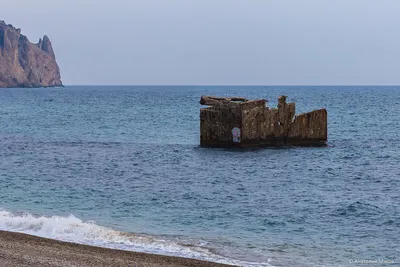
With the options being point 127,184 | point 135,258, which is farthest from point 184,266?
point 127,184

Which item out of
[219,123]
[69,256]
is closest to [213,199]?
[69,256]

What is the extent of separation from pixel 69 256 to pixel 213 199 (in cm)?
1136

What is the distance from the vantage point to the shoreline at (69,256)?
51.6 ft

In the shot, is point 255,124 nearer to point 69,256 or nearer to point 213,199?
point 213,199

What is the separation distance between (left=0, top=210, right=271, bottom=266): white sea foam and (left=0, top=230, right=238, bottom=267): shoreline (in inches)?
34.5

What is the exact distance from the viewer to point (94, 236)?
1997 centimetres

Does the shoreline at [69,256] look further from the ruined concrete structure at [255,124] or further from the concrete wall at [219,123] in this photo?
the ruined concrete structure at [255,124]

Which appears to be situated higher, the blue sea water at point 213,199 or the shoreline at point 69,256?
the shoreline at point 69,256

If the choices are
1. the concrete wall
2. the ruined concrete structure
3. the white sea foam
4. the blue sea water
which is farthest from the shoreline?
the ruined concrete structure

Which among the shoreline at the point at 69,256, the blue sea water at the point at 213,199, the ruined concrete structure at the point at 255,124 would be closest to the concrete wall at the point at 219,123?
the ruined concrete structure at the point at 255,124

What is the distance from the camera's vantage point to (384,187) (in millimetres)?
30641

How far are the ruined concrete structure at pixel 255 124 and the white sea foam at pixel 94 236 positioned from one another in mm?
20551

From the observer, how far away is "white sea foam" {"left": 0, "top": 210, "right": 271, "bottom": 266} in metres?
18.4

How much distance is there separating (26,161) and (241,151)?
1326 centimetres
